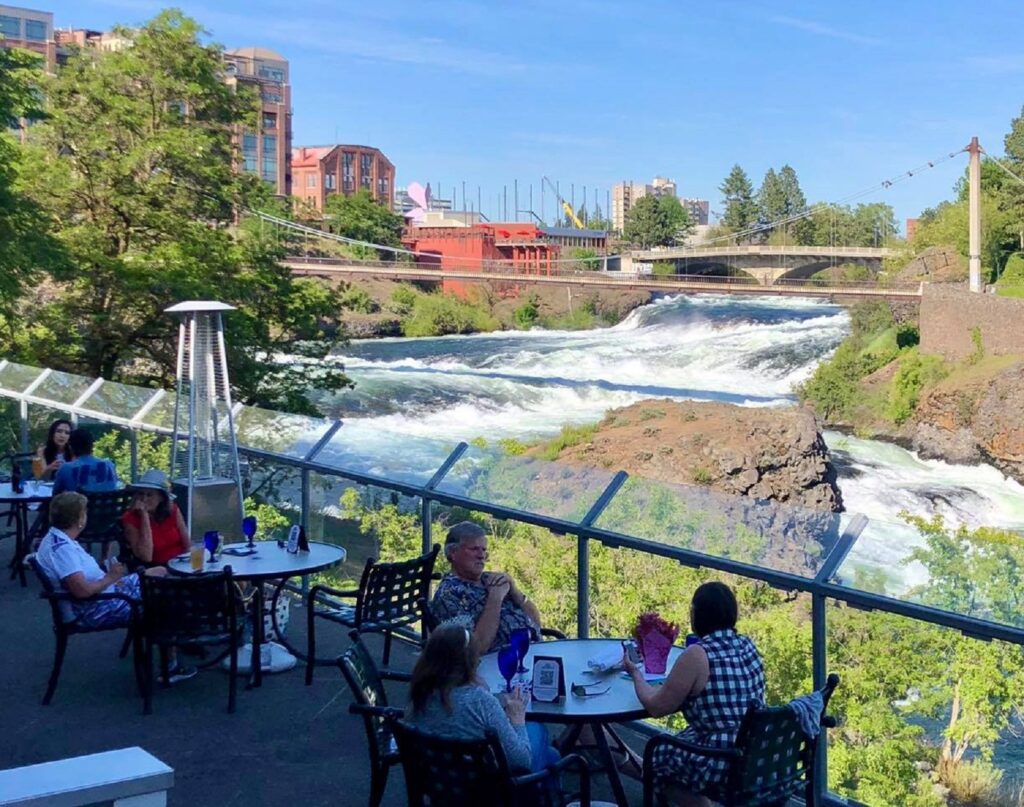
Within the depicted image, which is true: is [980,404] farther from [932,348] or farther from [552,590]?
[552,590]

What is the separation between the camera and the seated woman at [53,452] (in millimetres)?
8984

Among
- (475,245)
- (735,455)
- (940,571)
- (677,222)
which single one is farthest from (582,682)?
(677,222)

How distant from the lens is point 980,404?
123ft

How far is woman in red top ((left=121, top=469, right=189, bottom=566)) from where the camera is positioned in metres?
6.39

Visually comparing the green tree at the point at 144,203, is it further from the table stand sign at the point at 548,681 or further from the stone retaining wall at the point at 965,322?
the stone retaining wall at the point at 965,322

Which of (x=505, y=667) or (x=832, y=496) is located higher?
(x=505, y=667)

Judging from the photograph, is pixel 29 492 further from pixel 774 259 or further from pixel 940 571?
pixel 774 259

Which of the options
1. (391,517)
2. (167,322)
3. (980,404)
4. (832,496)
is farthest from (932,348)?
(391,517)

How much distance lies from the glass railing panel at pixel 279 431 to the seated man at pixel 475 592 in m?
3.12

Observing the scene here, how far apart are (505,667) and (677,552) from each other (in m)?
1.26

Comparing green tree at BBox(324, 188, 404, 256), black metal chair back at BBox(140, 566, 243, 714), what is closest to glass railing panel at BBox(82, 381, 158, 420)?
black metal chair back at BBox(140, 566, 243, 714)

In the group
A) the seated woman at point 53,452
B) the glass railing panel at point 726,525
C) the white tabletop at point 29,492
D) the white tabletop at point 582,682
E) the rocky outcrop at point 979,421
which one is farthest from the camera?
the rocky outcrop at point 979,421

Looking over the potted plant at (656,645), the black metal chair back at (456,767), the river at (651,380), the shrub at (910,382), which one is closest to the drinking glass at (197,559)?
the potted plant at (656,645)

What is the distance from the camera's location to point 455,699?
11.7 feet
